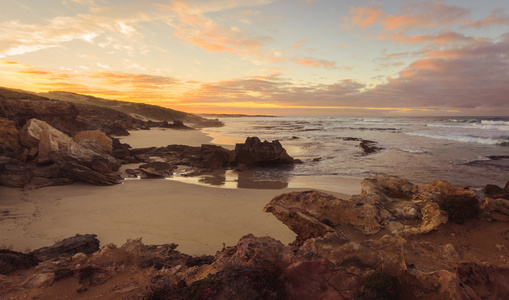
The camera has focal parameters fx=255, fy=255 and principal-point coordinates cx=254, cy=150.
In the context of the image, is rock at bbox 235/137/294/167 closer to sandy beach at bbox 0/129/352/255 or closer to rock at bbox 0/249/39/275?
sandy beach at bbox 0/129/352/255

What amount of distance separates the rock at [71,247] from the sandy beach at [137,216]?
0.64 m

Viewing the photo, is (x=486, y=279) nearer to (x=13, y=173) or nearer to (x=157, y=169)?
(x=157, y=169)

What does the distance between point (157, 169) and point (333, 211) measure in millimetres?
11863

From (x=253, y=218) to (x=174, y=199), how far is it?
141 inches

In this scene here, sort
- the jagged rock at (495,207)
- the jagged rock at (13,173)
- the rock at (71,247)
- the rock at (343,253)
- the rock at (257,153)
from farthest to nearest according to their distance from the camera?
the rock at (257,153) < the jagged rock at (13,173) < the jagged rock at (495,207) < the rock at (71,247) < the rock at (343,253)

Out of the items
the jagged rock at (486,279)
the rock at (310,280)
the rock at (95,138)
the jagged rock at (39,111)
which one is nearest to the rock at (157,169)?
the rock at (95,138)

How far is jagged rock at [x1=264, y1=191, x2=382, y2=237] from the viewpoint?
5.68m

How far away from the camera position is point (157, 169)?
15016mm

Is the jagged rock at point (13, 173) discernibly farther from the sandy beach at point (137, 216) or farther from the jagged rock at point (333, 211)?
the jagged rock at point (333, 211)

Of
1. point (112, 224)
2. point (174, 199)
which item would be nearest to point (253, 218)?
point (174, 199)

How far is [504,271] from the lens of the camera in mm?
3545

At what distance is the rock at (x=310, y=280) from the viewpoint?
3170mm

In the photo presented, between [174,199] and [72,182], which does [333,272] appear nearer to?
[174,199]

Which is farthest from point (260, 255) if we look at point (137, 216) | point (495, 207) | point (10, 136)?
point (10, 136)
